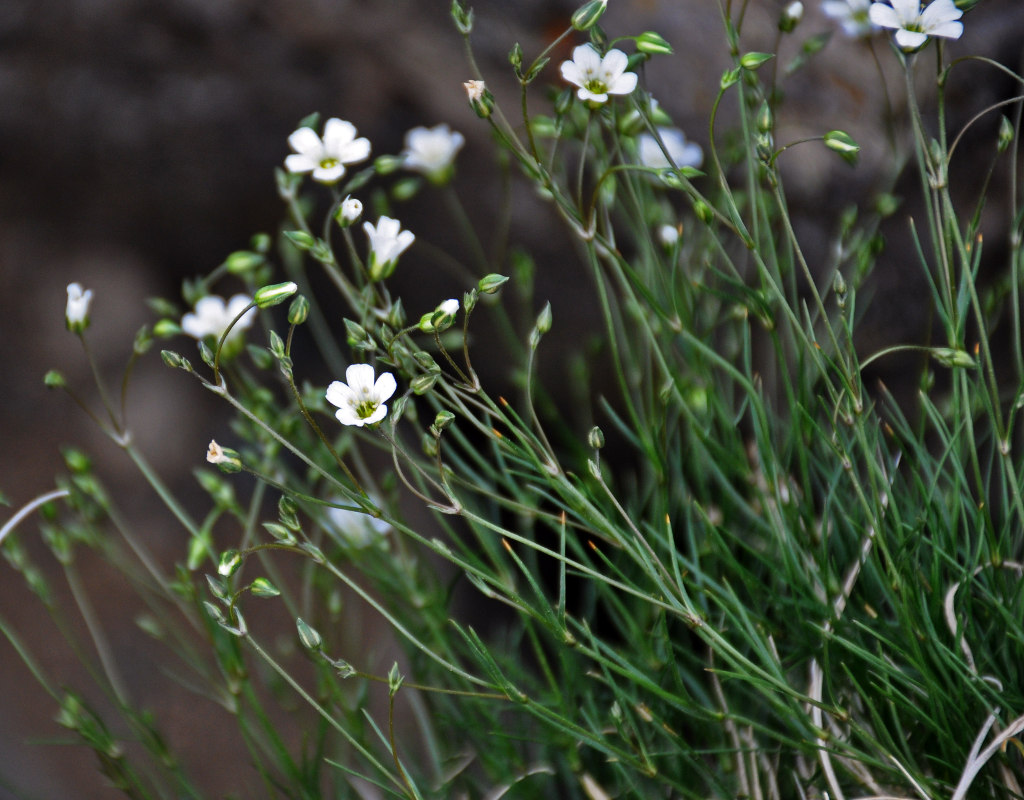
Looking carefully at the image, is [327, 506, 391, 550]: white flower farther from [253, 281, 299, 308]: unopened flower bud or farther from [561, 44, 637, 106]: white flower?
[561, 44, 637, 106]: white flower

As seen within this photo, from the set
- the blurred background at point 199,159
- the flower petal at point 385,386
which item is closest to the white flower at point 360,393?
the flower petal at point 385,386

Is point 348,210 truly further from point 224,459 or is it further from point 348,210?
point 224,459

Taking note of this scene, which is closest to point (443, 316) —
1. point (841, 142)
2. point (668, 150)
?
point (841, 142)

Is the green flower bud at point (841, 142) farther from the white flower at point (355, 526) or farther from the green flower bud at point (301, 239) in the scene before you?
the white flower at point (355, 526)

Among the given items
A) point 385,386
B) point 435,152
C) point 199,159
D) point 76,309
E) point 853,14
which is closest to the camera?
point 385,386

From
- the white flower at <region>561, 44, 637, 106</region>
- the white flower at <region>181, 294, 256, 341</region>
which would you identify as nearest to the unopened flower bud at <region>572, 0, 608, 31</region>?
the white flower at <region>561, 44, 637, 106</region>

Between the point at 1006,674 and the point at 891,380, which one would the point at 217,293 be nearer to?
the point at 891,380

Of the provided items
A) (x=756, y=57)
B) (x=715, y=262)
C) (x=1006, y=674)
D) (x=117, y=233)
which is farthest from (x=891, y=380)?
(x=117, y=233)
